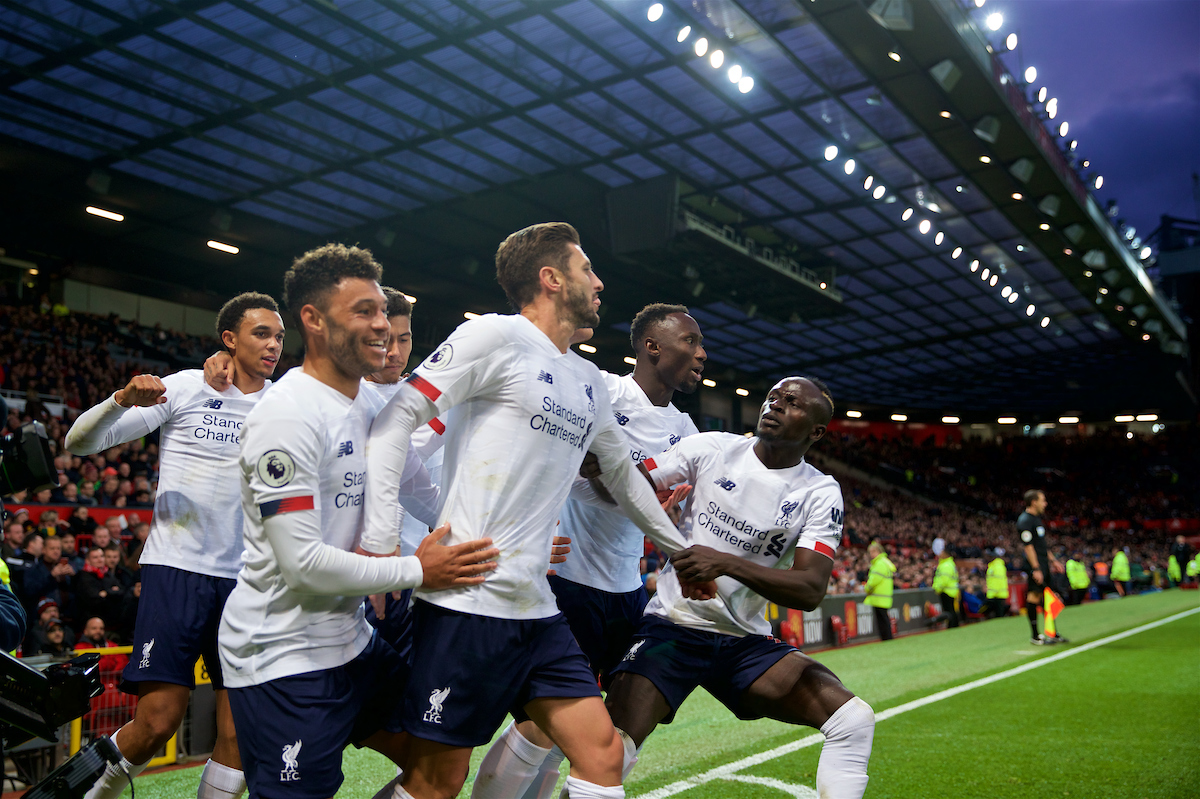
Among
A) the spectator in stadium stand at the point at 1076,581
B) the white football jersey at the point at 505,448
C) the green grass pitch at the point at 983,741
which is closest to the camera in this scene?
the white football jersey at the point at 505,448

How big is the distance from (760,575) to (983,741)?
4.29 meters

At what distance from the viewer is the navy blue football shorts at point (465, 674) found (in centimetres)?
270

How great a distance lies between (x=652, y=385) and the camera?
446 centimetres

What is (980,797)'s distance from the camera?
5.05 metres

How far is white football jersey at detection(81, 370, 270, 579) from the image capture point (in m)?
3.75

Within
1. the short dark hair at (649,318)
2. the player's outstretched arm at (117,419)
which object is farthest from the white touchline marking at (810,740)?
the player's outstretched arm at (117,419)

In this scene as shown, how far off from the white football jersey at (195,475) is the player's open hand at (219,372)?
0.04m

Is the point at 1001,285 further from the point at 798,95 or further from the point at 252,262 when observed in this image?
the point at 252,262

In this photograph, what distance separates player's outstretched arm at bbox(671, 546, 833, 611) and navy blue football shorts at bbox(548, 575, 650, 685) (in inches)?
25.6

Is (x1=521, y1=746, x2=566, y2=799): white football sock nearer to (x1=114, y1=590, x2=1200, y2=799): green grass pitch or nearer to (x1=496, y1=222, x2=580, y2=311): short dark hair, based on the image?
(x1=114, y1=590, x2=1200, y2=799): green grass pitch

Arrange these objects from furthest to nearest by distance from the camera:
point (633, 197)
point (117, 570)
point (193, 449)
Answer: point (633, 197) → point (117, 570) → point (193, 449)

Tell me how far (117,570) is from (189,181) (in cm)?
1171

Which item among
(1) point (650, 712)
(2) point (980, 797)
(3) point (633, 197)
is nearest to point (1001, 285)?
(3) point (633, 197)

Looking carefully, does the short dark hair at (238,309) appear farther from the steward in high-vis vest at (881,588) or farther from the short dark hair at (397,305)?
the steward in high-vis vest at (881,588)
